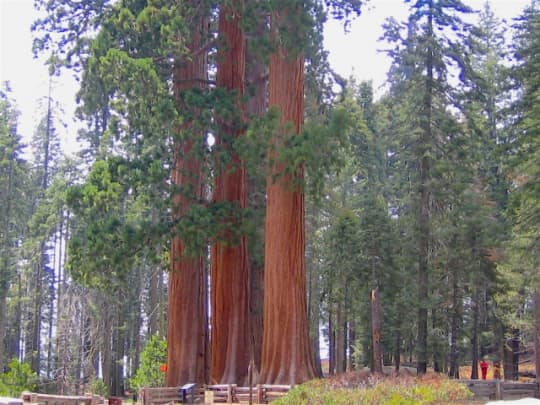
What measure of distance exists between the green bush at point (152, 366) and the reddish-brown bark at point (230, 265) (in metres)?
6.80

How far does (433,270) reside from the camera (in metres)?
33.9

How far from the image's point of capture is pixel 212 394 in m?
21.2

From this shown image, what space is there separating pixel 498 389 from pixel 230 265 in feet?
29.7

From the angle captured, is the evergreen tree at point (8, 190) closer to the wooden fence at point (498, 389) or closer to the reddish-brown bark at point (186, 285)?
the reddish-brown bark at point (186, 285)

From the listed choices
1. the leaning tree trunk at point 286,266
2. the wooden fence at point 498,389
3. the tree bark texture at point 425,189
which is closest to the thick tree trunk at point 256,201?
the leaning tree trunk at point 286,266

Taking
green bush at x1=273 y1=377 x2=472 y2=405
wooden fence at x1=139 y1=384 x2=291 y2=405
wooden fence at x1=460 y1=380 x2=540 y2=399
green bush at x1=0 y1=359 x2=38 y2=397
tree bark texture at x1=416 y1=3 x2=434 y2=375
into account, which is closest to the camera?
green bush at x1=273 y1=377 x2=472 y2=405

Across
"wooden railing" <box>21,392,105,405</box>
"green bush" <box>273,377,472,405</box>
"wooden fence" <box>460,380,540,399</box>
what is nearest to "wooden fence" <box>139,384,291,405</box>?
"wooden railing" <box>21,392,105,405</box>

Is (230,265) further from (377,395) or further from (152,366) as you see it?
(377,395)

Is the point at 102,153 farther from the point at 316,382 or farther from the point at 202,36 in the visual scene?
the point at 316,382

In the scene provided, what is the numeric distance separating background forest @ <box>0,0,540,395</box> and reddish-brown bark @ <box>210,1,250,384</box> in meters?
0.06

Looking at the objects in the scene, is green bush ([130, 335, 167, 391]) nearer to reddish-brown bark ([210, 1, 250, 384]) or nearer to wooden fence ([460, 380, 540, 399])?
reddish-brown bark ([210, 1, 250, 384])

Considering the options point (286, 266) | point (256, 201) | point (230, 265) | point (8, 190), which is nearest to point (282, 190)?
point (286, 266)

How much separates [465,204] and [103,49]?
16684mm

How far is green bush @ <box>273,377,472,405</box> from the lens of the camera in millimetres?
13117
